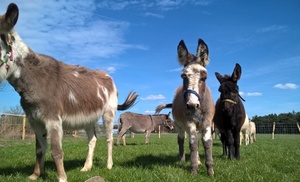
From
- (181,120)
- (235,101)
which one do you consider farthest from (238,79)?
(181,120)

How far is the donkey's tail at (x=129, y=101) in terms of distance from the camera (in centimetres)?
891

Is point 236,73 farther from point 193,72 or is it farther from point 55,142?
point 55,142

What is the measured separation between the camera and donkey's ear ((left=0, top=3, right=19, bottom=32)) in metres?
4.30

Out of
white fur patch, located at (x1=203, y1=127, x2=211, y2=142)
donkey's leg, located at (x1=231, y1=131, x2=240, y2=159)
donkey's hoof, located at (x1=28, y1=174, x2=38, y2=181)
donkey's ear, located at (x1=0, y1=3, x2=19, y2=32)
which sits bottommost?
donkey's hoof, located at (x1=28, y1=174, x2=38, y2=181)

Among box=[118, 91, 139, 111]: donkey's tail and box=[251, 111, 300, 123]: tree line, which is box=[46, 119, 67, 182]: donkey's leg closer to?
box=[118, 91, 139, 111]: donkey's tail

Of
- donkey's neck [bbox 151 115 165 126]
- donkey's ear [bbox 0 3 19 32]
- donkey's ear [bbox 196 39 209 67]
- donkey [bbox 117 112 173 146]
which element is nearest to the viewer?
donkey's ear [bbox 0 3 19 32]

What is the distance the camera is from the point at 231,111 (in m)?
7.69

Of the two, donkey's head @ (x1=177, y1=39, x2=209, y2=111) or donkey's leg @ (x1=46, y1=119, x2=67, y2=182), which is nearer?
donkey's leg @ (x1=46, y1=119, x2=67, y2=182)

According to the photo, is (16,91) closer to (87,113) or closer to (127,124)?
(87,113)

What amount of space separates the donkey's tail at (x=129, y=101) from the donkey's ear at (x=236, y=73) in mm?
3114

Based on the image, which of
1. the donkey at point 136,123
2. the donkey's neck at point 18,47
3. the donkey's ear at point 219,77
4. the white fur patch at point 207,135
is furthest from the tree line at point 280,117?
the donkey's neck at point 18,47

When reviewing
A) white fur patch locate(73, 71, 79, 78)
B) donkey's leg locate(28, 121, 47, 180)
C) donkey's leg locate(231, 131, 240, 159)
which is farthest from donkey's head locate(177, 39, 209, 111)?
donkey's leg locate(231, 131, 240, 159)

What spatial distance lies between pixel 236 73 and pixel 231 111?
3.49 ft

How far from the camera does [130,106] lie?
914 cm
